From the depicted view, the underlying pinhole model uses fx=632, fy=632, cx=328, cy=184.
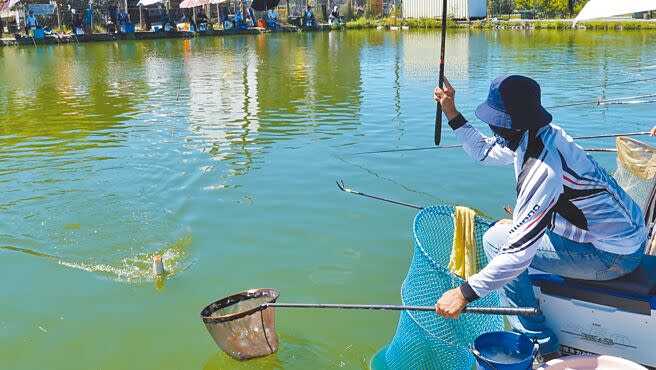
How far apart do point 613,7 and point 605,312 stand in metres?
3.37

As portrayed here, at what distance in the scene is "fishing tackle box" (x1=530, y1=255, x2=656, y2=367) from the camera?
143 inches

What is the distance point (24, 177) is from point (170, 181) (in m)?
2.35

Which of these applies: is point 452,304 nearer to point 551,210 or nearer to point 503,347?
point 503,347

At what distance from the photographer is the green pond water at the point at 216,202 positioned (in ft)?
17.4

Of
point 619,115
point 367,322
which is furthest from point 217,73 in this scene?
point 367,322

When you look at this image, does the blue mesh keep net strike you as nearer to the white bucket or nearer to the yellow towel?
the yellow towel

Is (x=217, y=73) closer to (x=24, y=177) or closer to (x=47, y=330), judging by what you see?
(x=24, y=177)

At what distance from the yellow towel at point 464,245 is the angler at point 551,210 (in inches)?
25.7

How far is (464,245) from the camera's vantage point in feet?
14.5

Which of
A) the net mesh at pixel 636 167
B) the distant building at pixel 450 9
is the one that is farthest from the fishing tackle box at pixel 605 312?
the distant building at pixel 450 9

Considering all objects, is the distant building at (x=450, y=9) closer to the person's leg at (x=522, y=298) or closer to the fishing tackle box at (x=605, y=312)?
the person's leg at (x=522, y=298)

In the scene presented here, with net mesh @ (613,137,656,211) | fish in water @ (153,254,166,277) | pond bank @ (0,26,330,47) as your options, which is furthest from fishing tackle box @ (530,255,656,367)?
pond bank @ (0,26,330,47)

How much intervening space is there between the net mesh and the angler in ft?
8.84

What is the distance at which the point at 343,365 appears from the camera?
479 centimetres
